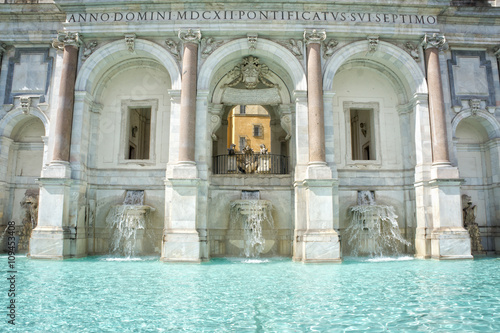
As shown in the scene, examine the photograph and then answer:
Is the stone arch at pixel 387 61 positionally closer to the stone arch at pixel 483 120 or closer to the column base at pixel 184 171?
the stone arch at pixel 483 120

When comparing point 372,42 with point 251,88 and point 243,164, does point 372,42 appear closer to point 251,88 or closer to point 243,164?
point 251,88

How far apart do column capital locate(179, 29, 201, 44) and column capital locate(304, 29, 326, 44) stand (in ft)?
14.0

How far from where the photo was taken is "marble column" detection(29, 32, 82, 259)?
1383cm

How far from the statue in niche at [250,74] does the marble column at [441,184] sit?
680cm

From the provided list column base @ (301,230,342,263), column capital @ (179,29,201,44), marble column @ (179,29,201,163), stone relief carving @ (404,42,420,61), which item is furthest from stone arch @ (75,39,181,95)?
stone relief carving @ (404,42,420,61)

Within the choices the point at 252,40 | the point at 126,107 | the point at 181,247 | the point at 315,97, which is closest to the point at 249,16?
the point at 252,40

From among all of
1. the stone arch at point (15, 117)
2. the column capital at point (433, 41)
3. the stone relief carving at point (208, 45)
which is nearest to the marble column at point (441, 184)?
the column capital at point (433, 41)

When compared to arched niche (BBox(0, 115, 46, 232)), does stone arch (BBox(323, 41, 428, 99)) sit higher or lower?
higher

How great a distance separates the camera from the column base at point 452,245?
13.9 meters

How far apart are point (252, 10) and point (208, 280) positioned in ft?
35.8

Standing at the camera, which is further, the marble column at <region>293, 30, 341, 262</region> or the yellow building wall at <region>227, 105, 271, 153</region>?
the yellow building wall at <region>227, 105, 271, 153</region>

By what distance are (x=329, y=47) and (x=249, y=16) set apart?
11.4ft

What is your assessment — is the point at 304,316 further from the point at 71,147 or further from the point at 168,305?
the point at 71,147

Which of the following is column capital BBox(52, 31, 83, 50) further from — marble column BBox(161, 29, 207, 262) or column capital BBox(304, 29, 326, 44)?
column capital BBox(304, 29, 326, 44)
